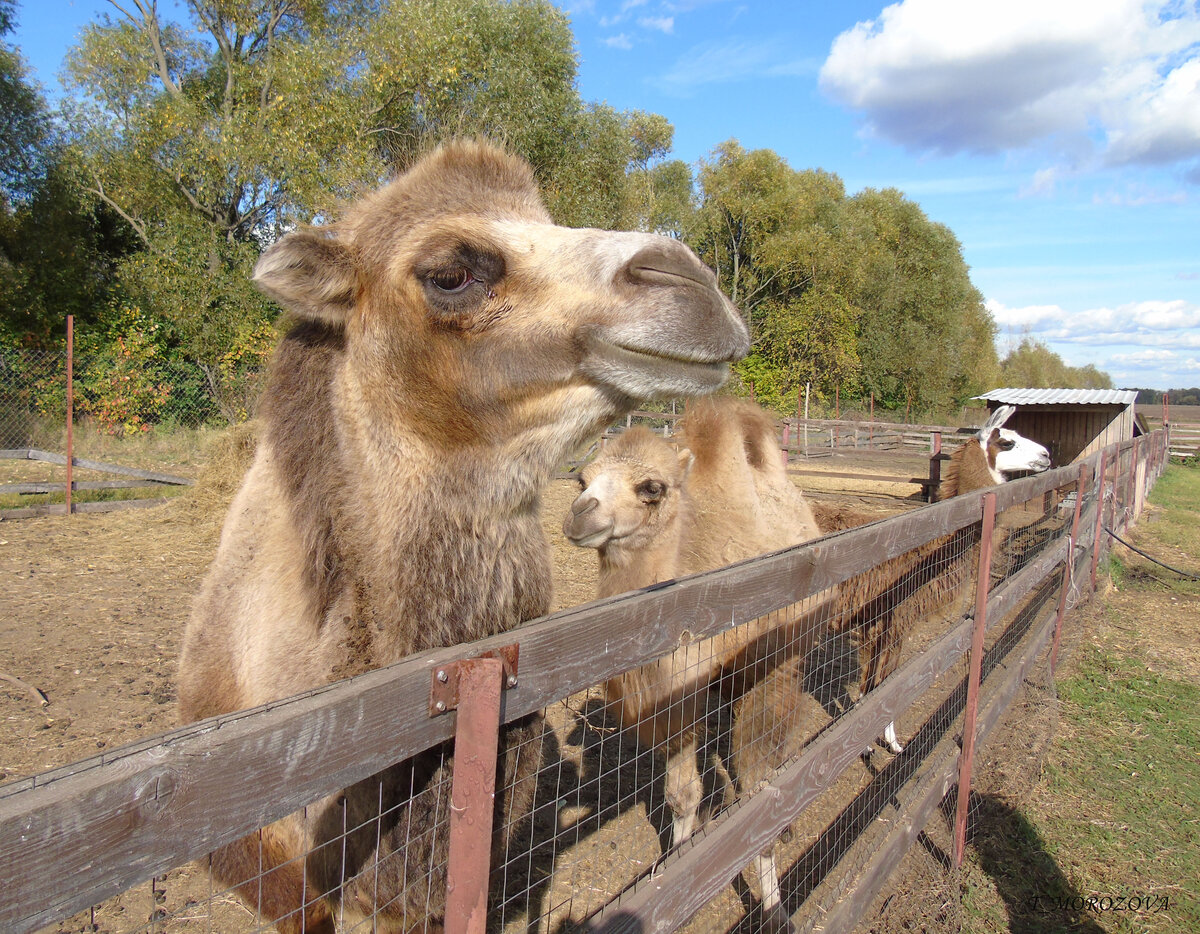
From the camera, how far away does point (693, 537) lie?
4445 millimetres

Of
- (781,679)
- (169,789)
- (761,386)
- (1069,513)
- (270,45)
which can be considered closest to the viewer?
(169,789)

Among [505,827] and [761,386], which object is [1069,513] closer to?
[505,827]

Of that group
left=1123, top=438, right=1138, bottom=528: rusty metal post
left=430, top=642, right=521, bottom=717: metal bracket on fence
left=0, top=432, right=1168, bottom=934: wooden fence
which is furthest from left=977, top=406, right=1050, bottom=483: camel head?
left=430, top=642, right=521, bottom=717: metal bracket on fence

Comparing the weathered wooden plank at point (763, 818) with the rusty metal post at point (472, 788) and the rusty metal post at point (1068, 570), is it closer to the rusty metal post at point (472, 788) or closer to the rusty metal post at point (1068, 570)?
the rusty metal post at point (472, 788)

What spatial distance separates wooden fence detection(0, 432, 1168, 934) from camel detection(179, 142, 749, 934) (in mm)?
419

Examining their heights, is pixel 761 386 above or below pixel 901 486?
above

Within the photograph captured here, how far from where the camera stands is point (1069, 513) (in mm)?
6777

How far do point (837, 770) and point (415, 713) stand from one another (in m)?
1.98

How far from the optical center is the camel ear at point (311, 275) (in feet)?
6.22

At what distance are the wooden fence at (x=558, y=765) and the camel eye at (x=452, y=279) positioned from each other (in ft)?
3.18

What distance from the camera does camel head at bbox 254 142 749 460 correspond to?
1.92m

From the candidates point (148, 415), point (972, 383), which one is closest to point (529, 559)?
point (148, 415)

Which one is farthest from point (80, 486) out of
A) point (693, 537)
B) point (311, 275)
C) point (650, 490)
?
point (311, 275)

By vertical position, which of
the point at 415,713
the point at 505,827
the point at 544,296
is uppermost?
the point at 544,296
